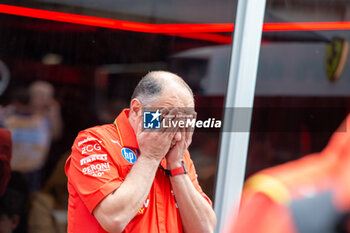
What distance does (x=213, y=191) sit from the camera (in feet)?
9.52

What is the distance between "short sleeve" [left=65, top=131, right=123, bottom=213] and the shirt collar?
0.30 feet

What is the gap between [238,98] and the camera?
9.33ft

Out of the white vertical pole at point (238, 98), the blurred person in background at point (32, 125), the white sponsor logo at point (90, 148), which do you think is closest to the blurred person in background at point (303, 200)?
the white sponsor logo at point (90, 148)

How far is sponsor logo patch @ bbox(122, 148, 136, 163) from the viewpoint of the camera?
68.9 inches

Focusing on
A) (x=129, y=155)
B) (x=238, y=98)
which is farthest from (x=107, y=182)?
(x=238, y=98)

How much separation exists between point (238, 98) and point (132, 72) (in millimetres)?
681

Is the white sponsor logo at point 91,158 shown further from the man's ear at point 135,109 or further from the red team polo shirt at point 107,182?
the man's ear at point 135,109

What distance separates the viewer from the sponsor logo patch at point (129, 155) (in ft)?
5.74

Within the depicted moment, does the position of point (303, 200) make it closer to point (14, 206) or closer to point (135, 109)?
point (135, 109)

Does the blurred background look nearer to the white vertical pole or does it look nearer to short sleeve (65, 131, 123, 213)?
the white vertical pole

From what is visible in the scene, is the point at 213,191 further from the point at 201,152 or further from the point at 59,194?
the point at 59,194

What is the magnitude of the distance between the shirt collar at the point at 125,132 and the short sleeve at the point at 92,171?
0.30ft

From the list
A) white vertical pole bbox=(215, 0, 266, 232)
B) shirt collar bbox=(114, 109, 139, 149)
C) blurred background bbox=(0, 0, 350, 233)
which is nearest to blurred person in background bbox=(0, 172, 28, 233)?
blurred background bbox=(0, 0, 350, 233)

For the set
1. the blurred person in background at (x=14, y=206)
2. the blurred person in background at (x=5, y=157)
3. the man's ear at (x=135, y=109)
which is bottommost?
the blurred person in background at (x=14, y=206)
